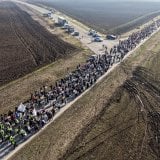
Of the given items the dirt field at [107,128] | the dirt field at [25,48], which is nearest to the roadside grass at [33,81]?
the dirt field at [25,48]

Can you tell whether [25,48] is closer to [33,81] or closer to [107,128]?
[33,81]

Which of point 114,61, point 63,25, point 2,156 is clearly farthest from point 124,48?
point 2,156

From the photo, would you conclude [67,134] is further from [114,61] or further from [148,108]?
[114,61]

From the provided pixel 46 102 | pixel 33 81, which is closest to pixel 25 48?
pixel 33 81

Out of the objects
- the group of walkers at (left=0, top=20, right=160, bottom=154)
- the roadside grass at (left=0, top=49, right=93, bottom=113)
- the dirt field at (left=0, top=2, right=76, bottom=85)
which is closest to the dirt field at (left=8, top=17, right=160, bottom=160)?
the group of walkers at (left=0, top=20, right=160, bottom=154)

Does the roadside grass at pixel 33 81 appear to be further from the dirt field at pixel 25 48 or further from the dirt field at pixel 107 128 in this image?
the dirt field at pixel 107 128
